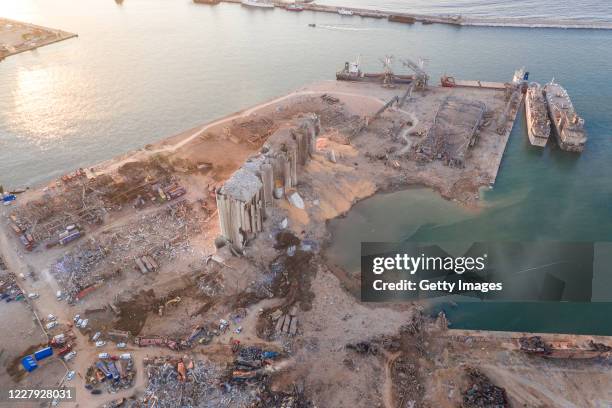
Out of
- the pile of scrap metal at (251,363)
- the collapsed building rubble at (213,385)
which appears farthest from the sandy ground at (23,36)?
the pile of scrap metal at (251,363)

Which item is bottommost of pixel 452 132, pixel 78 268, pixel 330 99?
pixel 78 268

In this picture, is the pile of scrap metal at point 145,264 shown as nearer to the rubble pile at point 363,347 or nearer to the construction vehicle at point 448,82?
the rubble pile at point 363,347

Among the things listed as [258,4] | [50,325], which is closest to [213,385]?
[50,325]

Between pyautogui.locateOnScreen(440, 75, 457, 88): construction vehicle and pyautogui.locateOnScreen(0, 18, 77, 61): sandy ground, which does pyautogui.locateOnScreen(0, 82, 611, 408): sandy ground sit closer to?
pyautogui.locateOnScreen(440, 75, 457, 88): construction vehicle

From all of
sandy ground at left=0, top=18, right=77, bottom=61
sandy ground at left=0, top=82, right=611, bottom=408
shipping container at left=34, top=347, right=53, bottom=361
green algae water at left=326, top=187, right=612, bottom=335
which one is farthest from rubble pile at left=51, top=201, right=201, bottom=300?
sandy ground at left=0, top=18, right=77, bottom=61

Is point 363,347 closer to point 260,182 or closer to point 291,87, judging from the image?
point 260,182
